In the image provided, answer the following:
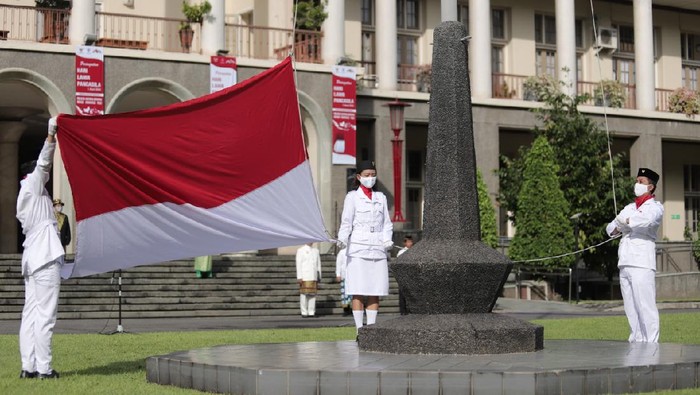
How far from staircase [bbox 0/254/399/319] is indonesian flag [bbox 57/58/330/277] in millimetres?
12046

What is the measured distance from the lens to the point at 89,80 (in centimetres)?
3025

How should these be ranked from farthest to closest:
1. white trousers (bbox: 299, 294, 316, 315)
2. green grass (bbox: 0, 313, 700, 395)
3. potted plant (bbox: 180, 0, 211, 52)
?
potted plant (bbox: 180, 0, 211, 52) → white trousers (bbox: 299, 294, 316, 315) → green grass (bbox: 0, 313, 700, 395)

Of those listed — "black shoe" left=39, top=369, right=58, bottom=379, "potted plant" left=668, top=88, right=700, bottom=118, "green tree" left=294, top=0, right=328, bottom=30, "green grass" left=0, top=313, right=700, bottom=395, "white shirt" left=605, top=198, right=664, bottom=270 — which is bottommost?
"green grass" left=0, top=313, right=700, bottom=395

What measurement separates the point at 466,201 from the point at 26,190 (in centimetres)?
394

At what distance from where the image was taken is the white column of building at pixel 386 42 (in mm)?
36031

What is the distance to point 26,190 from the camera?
11234 mm

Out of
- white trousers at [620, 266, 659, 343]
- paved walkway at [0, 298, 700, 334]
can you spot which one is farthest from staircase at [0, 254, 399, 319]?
white trousers at [620, 266, 659, 343]

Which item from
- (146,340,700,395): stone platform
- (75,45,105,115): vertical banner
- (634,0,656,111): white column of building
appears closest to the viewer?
(146,340,700,395): stone platform

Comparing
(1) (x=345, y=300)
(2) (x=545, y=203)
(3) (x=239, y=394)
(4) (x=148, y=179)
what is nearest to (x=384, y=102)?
(2) (x=545, y=203)

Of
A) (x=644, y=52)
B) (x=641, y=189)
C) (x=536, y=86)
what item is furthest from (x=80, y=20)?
(x=644, y=52)

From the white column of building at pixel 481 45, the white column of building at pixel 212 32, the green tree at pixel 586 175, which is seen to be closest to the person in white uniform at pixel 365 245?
the white column of building at pixel 212 32

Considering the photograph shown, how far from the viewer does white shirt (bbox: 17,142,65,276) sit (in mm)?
11117

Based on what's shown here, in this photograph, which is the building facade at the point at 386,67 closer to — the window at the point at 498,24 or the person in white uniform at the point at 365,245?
the window at the point at 498,24

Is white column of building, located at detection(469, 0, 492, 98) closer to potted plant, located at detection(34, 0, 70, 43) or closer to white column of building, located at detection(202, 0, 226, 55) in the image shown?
white column of building, located at detection(202, 0, 226, 55)
